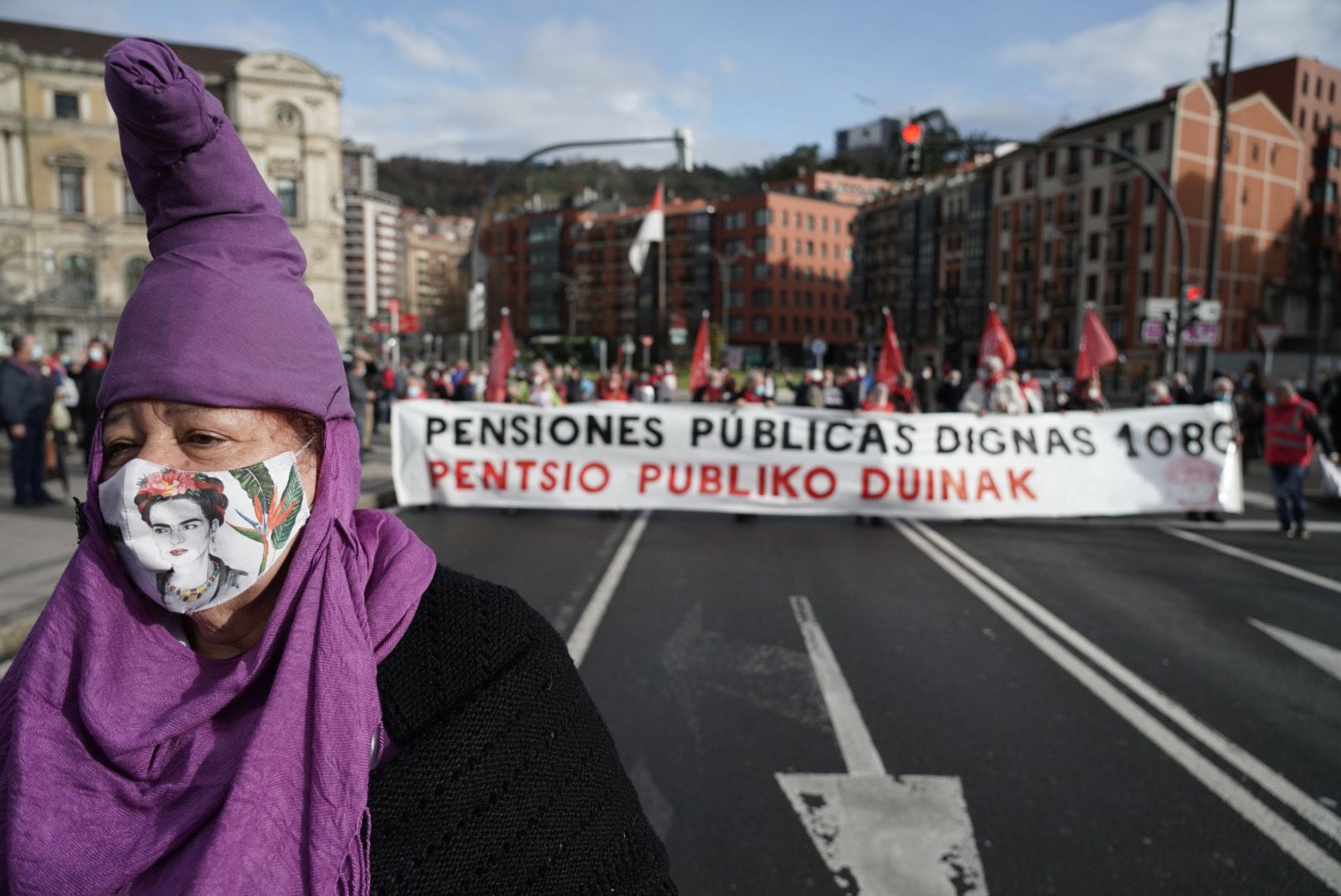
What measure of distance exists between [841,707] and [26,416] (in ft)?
34.3

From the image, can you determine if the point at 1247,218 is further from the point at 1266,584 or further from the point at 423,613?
the point at 423,613

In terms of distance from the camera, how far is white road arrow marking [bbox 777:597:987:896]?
3.28 meters

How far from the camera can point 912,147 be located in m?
16.6

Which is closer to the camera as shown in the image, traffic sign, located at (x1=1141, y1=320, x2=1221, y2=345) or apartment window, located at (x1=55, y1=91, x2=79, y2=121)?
traffic sign, located at (x1=1141, y1=320, x2=1221, y2=345)

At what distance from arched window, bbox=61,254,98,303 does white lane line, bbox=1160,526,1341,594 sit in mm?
68683

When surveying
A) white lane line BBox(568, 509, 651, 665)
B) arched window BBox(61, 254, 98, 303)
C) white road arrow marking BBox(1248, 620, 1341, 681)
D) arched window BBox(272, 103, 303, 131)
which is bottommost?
white lane line BBox(568, 509, 651, 665)

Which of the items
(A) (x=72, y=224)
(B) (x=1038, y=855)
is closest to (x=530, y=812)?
(B) (x=1038, y=855)

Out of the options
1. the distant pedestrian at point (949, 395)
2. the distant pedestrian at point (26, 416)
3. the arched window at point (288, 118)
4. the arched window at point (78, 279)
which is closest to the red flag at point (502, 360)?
the distant pedestrian at point (26, 416)

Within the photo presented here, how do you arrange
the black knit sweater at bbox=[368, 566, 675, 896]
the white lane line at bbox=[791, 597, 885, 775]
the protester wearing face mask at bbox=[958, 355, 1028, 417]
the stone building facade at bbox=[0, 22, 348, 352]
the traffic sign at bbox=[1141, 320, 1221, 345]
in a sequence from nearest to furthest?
the black knit sweater at bbox=[368, 566, 675, 896] < the white lane line at bbox=[791, 597, 885, 775] < the protester wearing face mask at bbox=[958, 355, 1028, 417] < the traffic sign at bbox=[1141, 320, 1221, 345] < the stone building facade at bbox=[0, 22, 348, 352]

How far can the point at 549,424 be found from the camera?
11242 millimetres

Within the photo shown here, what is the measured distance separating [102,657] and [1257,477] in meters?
18.9

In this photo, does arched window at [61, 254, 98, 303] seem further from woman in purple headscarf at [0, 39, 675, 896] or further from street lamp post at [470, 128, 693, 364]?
woman in purple headscarf at [0, 39, 675, 896]

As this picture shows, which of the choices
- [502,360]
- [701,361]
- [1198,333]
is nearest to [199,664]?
[502,360]

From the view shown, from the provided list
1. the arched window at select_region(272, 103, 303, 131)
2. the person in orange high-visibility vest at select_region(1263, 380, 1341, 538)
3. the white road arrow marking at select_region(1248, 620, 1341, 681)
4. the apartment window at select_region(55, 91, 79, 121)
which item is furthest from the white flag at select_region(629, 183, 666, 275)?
the apartment window at select_region(55, 91, 79, 121)
